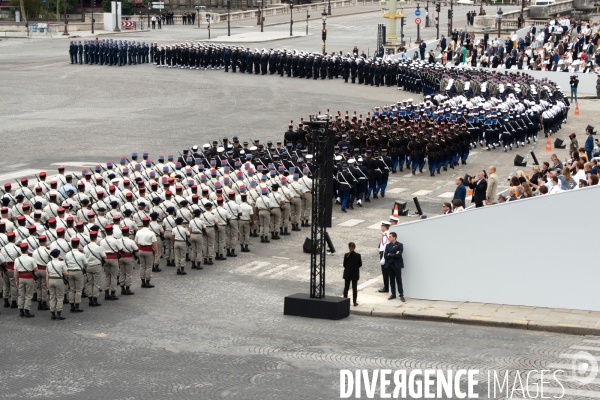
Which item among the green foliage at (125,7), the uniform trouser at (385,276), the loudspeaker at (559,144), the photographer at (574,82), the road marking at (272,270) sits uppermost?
the green foliage at (125,7)

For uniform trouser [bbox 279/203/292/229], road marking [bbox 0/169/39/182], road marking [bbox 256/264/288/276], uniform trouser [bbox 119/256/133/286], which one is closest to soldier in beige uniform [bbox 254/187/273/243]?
uniform trouser [bbox 279/203/292/229]

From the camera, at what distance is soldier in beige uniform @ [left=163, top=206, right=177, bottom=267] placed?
2417 centimetres

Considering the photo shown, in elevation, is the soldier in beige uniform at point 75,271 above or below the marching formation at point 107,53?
below

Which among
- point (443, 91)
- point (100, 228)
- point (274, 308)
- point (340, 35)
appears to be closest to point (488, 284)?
point (274, 308)

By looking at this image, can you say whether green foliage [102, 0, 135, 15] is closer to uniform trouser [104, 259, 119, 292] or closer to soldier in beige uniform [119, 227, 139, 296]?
soldier in beige uniform [119, 227, 139, 296]

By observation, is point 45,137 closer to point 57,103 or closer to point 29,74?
point 57,103

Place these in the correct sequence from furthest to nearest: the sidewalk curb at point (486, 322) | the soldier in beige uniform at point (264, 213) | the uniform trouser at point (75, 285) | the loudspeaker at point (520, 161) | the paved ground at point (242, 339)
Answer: the loudspeaker at point (520, 161) → the soldier in beige uniform at point (264, 213) → the uniform trouser at point (75, 285) → the sidewalk curb at point (486, 322) → the paved ground at point (242, 339)

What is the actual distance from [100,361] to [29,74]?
4971cm

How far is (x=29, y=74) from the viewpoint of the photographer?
2527 inches

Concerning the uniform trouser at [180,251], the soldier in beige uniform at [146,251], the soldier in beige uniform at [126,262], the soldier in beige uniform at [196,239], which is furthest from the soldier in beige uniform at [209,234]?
the soldier in beige uniform at [126,262]

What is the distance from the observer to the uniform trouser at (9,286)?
21000 mm

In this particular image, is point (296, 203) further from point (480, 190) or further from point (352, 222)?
point (480, 190)

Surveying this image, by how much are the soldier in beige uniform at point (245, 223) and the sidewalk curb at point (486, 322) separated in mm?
5716

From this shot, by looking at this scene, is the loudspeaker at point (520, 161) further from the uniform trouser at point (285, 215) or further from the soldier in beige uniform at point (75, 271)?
the soldier in beige uniform at point (75, 271)
